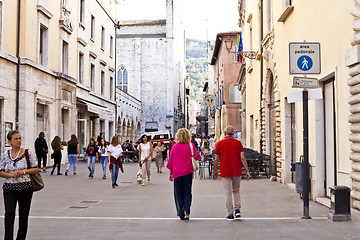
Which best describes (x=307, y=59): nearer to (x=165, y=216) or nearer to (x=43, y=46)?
(x=165, y=216)

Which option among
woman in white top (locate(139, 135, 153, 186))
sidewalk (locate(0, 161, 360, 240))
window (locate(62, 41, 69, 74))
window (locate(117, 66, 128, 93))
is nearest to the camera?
sidewalk (locate(0, 161, 360, 240))

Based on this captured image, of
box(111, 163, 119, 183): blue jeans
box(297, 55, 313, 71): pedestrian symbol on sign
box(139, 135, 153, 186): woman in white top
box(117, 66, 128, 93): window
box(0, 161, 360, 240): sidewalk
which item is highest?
box(117, 66, 128, 93): window

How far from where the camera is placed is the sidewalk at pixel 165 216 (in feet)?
22.7

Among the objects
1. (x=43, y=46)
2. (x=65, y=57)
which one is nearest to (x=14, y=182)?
(x=43, y=46)

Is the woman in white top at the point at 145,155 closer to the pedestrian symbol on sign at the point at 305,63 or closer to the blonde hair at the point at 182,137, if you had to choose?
the blonde hair at the point at 182,137

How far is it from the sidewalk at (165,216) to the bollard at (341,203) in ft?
0.64

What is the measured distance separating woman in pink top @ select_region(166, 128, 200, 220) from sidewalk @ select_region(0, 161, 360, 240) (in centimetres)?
28

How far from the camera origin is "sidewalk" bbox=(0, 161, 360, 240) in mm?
6906

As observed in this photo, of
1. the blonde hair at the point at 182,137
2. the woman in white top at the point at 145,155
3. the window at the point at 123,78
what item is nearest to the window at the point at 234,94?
the woman in white top at the point at 145,155

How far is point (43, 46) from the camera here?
23188 mm

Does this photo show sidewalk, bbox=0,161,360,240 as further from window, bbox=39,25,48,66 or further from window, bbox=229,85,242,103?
window, bbox=229,85,242,103

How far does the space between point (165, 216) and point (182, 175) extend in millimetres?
925

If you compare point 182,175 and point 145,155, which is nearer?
point 182,175

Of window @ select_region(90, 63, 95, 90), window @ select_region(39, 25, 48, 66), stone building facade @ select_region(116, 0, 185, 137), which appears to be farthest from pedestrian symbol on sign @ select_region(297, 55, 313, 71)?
stone building facade @ select_region(116, 0, 185, 137)
